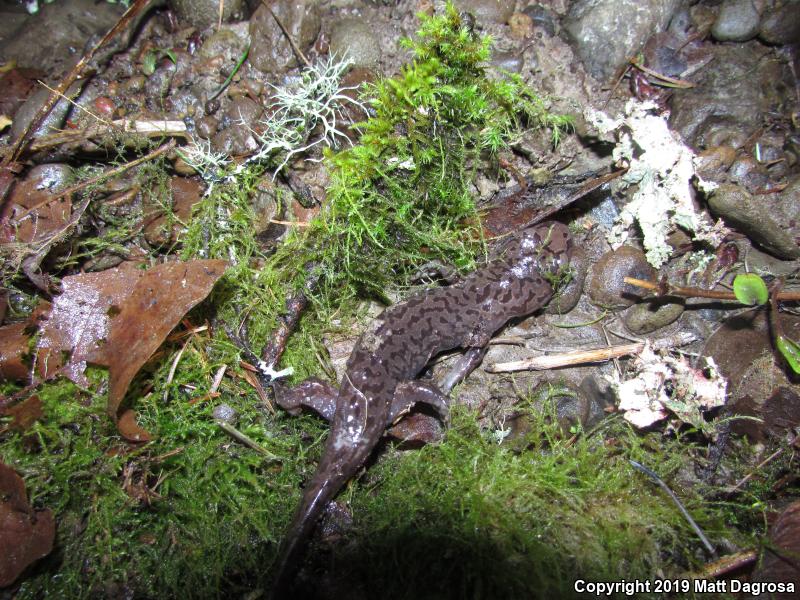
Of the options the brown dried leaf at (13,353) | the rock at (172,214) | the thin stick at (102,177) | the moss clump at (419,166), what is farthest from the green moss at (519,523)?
the thin stick at (102,177)

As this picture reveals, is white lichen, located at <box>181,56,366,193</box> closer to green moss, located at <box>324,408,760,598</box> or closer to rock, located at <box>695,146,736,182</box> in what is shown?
green moss, located at <box>324,408,760,598</box>

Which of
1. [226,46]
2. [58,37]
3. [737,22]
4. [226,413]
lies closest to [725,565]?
[226,413]

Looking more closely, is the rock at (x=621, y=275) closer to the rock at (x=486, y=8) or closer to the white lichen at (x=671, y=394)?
the white lichen at (x=671, y=394)

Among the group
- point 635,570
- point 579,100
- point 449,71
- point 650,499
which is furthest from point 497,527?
point 579,100

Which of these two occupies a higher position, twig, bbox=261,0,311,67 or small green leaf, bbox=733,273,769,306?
twig, bbox=261,0,311,67

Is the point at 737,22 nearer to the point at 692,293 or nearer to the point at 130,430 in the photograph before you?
the point at 692,293

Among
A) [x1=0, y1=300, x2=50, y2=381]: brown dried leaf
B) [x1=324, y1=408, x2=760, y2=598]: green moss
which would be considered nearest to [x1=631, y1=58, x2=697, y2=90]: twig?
[x1=324, y1=408, x2=760, y2=598]: green moss

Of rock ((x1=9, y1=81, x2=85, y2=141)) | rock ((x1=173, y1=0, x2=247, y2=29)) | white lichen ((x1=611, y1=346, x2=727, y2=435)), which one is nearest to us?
white lichen ((x1=611, y1=346, x2=727, y2=435))
